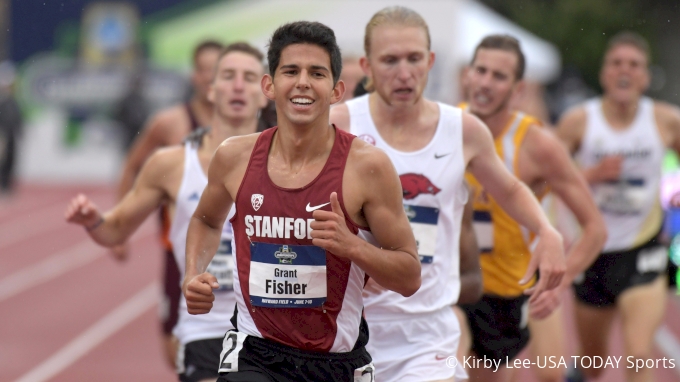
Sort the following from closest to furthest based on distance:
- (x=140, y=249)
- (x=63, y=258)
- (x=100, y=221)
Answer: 1. (x=100, y=221)
2. (x=63, y=258)
3. (x=140, y=249)

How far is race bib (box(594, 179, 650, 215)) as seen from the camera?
6.70 meters

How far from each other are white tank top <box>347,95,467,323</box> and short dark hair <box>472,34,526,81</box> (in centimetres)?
117

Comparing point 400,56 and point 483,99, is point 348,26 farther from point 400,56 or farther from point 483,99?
point 400,56

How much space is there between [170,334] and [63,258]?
9007mm

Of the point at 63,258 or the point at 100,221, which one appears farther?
the point at 63,258

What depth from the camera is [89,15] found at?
85.2ft

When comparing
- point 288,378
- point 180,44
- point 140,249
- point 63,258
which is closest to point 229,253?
point 288,378

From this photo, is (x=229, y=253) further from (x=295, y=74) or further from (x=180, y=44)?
(x=180, y=44)

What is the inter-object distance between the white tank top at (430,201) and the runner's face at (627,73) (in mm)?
3027

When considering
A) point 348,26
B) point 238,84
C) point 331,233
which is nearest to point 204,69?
point 238,84

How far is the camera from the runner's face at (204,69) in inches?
259

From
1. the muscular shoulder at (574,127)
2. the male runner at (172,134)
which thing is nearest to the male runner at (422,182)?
the male runner at (172,134)

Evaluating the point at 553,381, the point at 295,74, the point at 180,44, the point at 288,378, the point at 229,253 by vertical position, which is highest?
the point at 180,44

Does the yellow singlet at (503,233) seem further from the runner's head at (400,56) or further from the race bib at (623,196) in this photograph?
the race bib at (623,196)
